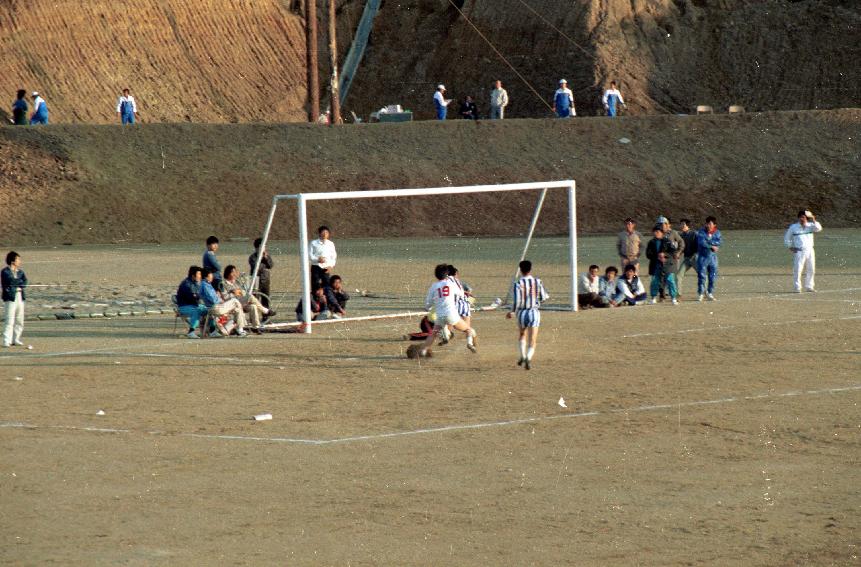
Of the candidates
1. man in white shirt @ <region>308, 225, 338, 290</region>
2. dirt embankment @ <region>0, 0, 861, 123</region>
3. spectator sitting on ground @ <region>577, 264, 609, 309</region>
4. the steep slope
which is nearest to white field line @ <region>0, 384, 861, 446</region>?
spectator sitting on ground @ <region>577, 264, 609, 309</region>

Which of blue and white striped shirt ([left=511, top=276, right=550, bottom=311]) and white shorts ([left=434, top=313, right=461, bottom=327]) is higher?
blue and white striped shirt ([left=511, top=276, right=550, bottom=311])

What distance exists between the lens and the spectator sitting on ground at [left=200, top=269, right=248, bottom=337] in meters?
21.3

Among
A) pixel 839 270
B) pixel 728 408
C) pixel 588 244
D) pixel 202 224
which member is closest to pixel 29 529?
pixel 728 408

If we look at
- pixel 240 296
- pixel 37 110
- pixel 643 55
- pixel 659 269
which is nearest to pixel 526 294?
pixel 240 296

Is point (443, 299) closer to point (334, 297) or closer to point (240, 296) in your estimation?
point (240, 296)

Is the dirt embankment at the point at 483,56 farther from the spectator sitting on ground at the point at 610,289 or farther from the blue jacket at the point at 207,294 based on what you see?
the blue jacket at the point at 207,294

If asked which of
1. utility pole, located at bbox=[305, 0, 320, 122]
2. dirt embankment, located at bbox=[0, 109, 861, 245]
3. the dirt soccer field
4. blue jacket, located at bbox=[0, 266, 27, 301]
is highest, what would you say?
utility pole, located at bbox=[305, 0, 320, 122]

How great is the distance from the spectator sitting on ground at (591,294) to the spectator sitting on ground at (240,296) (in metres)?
5.90

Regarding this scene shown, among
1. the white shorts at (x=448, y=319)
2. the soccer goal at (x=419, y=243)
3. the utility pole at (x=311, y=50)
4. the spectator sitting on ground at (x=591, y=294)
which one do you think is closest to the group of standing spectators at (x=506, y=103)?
the utility pole at (x=311, y=50)

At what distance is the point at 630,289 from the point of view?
25.2 meters

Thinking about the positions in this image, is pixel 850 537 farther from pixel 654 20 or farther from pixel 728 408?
pixel 654 20

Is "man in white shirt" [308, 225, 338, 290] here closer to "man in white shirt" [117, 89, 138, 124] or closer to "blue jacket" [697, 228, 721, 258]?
"blue jacket" [697, 228, 721, 258]

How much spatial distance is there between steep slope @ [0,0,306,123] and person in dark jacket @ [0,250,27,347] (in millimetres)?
33111

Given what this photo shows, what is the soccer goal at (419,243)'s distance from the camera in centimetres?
2453
